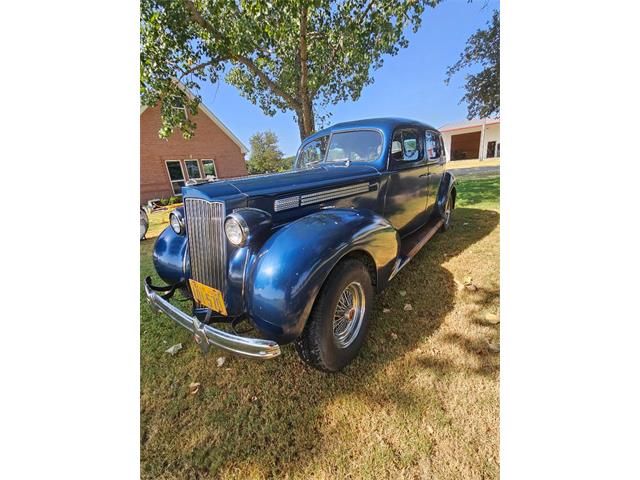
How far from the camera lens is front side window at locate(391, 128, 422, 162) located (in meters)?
3.20

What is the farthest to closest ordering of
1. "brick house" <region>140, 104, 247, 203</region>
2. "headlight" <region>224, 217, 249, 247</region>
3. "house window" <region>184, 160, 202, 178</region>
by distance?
"house window" <region>184, 160, 202, 178</region>
"brick house" <region>140, 104, 247, 203</region>
"headlight" <region>224, 217, 249, 247</region>

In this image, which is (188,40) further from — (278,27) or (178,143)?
(178,143)

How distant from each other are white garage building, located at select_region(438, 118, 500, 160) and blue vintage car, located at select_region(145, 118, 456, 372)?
88.2 ft

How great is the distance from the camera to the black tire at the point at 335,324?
1.80 meters

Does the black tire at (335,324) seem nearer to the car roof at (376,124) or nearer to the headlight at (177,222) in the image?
the headlight at (177,222)

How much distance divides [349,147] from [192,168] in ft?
44.4

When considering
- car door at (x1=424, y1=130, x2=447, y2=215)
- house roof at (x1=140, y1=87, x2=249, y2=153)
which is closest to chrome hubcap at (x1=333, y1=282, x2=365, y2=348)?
car door at (x1=424, y1=130, x2=447, y2=215)

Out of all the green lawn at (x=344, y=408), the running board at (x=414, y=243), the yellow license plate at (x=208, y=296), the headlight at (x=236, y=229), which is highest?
the headlight at (x=236, y=229)

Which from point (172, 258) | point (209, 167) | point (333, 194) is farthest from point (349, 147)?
point (209, 167)

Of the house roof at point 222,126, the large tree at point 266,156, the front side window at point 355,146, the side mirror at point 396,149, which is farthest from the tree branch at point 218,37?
the large tree at point 266,156

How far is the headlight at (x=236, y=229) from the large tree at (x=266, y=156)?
2343 cm

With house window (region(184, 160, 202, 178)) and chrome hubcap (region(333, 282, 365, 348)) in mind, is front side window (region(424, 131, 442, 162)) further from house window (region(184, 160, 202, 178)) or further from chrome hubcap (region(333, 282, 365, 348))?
house window (region(184, 160, 202, 178))

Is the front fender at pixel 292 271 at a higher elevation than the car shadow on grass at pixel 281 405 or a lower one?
higher

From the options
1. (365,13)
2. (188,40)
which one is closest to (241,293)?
(188,40)
